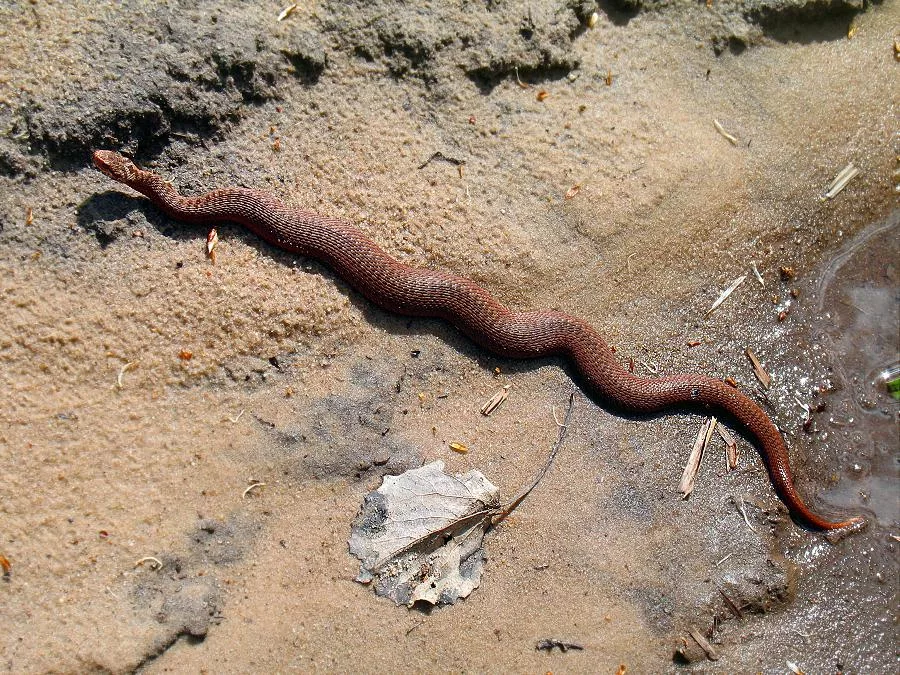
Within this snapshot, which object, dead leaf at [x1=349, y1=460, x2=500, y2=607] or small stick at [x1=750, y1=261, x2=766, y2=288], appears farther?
small stick at [x1=750, y1=261, x2=766, y2=288]

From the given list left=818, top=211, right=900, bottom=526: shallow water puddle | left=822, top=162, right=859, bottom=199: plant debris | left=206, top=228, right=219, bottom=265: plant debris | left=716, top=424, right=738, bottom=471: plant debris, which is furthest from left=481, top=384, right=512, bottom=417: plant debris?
left=822, top=162, right=859, bottom=199: plant debris

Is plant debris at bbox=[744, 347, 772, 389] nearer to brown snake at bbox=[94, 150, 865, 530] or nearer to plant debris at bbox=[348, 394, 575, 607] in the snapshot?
brown snake at bbox=[94, 150, 865, 530]

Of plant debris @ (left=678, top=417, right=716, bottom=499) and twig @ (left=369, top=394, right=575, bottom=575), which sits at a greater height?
plant debris @ (left=678, top=417, right=716, bottom=499)

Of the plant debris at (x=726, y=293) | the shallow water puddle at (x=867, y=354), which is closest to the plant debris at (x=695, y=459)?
the plant debris at (x=726, y=293)

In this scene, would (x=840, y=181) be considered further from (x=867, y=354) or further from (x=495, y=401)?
(x=495, y=401)

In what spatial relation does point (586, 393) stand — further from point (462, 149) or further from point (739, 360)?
point (462, 149)

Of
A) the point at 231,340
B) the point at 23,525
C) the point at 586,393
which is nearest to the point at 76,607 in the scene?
the point at 23,525
